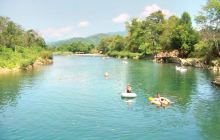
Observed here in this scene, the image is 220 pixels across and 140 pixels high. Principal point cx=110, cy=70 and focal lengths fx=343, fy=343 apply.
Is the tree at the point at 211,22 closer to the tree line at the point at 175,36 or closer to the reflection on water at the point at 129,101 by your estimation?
the tree line at the point at 175,36

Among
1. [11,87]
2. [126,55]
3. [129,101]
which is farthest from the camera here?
[126,55]

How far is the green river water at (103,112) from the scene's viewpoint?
2980 centimetres

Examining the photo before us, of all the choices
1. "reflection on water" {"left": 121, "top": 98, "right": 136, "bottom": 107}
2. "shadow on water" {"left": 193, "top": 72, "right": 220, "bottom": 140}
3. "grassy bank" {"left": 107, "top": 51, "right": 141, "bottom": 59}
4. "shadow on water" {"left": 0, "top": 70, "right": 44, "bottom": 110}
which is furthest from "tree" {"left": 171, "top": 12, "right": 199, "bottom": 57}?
"reflection on water" {"left": 121, "top": 98, "right": 136, "bottom": 107}

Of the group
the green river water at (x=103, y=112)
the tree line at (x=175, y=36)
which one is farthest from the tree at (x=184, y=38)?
the green river water at (x=103, y=112)

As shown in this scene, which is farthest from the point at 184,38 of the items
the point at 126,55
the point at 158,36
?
the point at 126,55

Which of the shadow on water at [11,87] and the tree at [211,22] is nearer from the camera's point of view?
the shadow on water at [11,87]

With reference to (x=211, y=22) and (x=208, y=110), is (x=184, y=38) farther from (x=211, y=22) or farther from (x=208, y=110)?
(x=208, y=110)

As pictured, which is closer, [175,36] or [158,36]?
[175,36]

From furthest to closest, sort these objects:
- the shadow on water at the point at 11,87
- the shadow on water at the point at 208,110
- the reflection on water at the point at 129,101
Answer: the shadow on water at the point at 11,87, the reflection on water at the point at 129,101, the shadow on water at the point at 208,110

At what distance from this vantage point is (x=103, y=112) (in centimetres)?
3741

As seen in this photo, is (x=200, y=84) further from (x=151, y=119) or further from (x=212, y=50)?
(x=212, y=50)

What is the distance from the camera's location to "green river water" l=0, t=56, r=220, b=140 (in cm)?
2980

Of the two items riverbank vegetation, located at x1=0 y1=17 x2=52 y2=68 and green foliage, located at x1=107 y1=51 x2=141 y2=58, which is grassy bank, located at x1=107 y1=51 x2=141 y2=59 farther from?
riverbank vegetation, located at x1=0 y1=17 x2=52 y2=68

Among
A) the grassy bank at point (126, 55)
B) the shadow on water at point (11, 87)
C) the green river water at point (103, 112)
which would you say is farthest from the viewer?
the grassy bank at point (126, 55)
